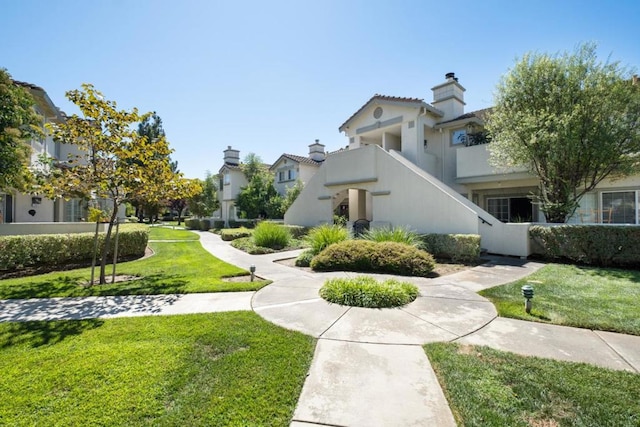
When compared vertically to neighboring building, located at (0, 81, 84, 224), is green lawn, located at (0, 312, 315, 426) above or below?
below

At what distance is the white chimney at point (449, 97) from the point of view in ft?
56.5

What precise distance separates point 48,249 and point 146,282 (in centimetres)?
494

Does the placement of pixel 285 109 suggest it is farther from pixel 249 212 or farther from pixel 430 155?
pixel 249 212

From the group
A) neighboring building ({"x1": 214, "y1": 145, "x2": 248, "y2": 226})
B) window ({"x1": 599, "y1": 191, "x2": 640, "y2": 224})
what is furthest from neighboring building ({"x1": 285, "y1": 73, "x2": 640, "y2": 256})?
neighboring building ({"x1": 214, "y1": 145, "x2": 248, "y2": 226})

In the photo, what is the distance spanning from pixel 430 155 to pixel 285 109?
8979 mm

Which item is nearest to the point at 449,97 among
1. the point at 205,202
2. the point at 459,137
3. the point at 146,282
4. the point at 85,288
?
the point at 459,137

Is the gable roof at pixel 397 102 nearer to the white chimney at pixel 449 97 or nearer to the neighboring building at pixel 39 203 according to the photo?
the white chimney at pixel 449 97

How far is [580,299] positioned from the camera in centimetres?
584

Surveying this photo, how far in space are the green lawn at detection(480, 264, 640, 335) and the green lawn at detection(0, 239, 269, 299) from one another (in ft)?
18.2

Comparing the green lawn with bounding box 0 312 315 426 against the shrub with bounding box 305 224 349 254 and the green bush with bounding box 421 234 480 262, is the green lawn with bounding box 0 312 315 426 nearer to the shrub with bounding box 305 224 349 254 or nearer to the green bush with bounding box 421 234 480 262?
the shrub with bounding box 305 224 349 254

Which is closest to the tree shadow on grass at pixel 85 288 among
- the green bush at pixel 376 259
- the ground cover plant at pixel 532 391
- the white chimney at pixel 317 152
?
the green bush at pixel 376 259

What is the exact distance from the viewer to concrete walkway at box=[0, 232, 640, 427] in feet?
8.79

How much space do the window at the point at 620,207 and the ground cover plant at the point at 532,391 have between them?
14.7m

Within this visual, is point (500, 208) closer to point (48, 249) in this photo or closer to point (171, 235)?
point (48, 249)
